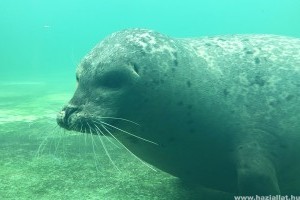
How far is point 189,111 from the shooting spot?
346cm

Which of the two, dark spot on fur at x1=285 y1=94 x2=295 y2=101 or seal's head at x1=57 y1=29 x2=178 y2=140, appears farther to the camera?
dark spot on fur at x1=285 y1=94 x2=295 y2=101

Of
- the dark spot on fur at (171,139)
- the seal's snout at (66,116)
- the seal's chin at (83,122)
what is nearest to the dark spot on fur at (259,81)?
the dark spot on fur at (171,139)

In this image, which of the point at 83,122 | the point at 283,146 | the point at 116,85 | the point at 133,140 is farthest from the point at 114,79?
the point at 283,146

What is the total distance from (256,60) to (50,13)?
438 ft

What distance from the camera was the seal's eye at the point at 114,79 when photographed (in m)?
3.35

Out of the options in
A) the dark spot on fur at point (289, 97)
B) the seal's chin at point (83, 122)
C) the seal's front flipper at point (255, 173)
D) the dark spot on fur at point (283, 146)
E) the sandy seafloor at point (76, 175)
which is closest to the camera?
the seal's front flipper at point (255, 173)

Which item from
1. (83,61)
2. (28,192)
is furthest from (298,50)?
(28,192)

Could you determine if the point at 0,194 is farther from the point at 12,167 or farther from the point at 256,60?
the point at 256,60

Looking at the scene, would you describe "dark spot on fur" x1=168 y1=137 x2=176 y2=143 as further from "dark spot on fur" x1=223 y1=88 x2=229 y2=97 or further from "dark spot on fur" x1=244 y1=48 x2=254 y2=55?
"dark spot on fur" x1=244 y1=48 x2=254 y2=55

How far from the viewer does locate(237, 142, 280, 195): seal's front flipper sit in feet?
10.00

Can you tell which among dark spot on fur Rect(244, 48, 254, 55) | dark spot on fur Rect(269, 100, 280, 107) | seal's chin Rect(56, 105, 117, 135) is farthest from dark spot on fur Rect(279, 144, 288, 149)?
seal's chin Rect(56, 105, 117, 135)

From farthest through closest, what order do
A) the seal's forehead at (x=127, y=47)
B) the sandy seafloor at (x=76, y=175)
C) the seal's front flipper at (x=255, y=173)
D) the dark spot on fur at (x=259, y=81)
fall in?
the sandy seafloor at (x=76, y=175) < the dark spot on fur at (x=259, y=81) < the seal's forehead at (x=127, y=47) < the seal's front flipper at (x=255, y=173)

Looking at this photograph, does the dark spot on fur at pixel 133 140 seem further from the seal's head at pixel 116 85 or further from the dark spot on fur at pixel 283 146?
the dark spot on fur at pixel 283 146

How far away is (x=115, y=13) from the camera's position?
475 feet
